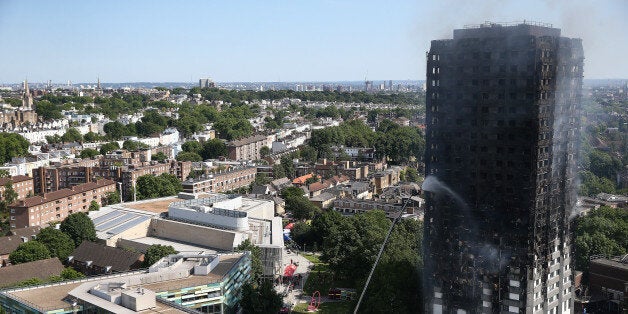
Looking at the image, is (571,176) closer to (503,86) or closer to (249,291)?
(503,86)

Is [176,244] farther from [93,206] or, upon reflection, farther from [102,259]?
[93,206]

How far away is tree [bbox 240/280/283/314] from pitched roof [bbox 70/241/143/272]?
6387 mm

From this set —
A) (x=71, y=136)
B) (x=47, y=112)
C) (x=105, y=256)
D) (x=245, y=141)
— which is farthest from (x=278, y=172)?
(x=47, y=112)

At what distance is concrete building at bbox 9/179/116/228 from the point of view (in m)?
29.9

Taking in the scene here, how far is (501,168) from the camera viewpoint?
1582cm

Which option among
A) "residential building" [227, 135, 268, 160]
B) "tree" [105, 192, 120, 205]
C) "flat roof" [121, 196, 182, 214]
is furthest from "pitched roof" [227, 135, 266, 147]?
"flat roof" [121, 196, 182, 214]

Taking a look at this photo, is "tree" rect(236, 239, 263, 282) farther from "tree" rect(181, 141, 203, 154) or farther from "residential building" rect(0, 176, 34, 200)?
"tree" rect(181, 141, 203, 154)

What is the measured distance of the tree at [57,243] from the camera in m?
23.6

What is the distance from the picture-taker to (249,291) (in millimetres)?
17578

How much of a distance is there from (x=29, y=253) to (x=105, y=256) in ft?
8.44

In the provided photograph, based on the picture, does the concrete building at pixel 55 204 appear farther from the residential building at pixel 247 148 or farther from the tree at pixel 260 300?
the tree at pixel 260 300

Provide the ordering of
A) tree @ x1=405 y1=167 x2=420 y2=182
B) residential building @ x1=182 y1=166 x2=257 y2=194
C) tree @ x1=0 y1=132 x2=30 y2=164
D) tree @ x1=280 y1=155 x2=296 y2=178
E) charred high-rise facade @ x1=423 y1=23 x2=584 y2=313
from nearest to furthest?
1. charred high-rise facade @ x1=423 y1=23 x2=584 y2=313
2. residential building @ x1=182 y1=166 x2=257 y2=194
3. tree @ x1=405 y1=167 x2=420 y2=182
4. tree @ x1=280 y1=155 x2=296 y2=178
5. tree @ x1=0 y1=132 x2=30 y2=164

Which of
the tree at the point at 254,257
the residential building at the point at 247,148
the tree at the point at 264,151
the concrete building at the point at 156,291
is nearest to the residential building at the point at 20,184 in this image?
the residential building at the point at 247,148

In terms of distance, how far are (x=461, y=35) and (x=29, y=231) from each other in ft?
67.2
